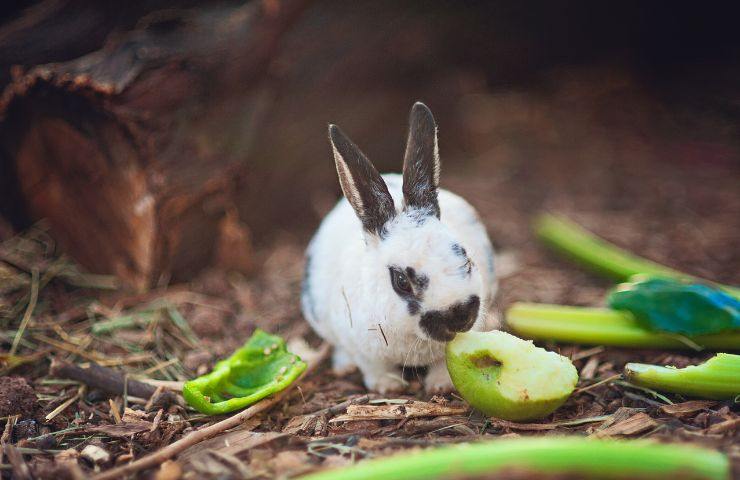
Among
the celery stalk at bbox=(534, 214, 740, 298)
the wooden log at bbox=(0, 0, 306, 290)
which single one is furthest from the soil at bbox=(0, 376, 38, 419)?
the celery stalk at bbox=(534, 214, 740, 298)

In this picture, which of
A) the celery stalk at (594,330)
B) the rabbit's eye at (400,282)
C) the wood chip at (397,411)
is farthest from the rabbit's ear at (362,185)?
the celery stalk at (594,330)

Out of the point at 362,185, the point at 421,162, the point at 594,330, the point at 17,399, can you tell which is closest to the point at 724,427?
the point at 594,330

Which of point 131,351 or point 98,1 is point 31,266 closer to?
point 131,351

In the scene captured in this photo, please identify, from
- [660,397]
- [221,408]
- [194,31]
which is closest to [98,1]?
[194,31]

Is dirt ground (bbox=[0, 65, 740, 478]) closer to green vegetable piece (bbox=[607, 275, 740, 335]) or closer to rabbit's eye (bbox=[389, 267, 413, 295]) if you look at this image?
green vegetable piece (bbox=[607, 275, 740, 335])

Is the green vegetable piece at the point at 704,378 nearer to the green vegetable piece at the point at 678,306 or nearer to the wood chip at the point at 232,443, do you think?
the green vegetable piece at the point at 678,306

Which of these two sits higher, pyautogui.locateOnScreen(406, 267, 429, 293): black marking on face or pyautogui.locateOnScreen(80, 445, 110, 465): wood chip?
pyautogui.locateOnScreen(406, 267, 429, 293): black marking on face
